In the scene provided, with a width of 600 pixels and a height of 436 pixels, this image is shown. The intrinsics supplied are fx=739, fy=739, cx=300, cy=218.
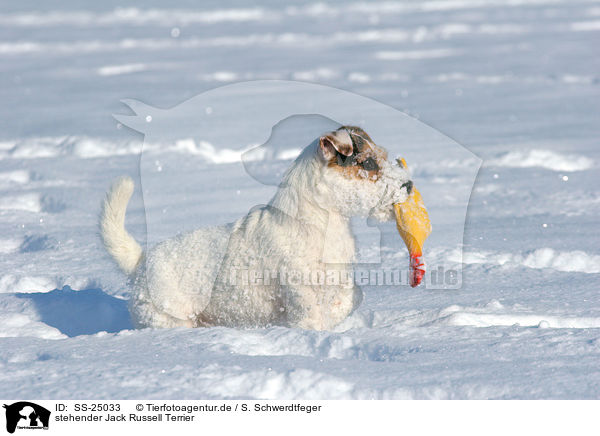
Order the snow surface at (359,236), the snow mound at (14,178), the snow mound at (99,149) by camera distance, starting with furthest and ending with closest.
→ the snow mound at (99,149) → the snow mound at (14,178) → the snow surface at (359,236)

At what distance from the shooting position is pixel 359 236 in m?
4.16

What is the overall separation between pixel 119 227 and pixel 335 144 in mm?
963

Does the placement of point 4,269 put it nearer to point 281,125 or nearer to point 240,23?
point 281,125

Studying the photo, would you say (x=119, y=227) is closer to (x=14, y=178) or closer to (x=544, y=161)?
(x=14, y=178)

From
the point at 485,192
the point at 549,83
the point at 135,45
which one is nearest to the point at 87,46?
the point at 135,45

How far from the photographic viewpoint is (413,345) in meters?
2.55

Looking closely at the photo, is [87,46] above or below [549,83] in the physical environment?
above

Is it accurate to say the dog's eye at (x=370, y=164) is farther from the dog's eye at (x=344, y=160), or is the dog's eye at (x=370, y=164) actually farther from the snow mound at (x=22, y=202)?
the snow mound at (x=22, y=202)

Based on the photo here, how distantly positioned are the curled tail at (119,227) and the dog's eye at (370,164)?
2.98 ft

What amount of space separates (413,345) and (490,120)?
5.31 m

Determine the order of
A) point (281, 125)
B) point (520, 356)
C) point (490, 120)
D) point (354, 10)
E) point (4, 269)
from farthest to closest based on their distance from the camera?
point (354, 10), point (490, 120), point (4, 269), point (281, 125), point (520, 356)

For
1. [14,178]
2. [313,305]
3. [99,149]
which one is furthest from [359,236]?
[99,149]
